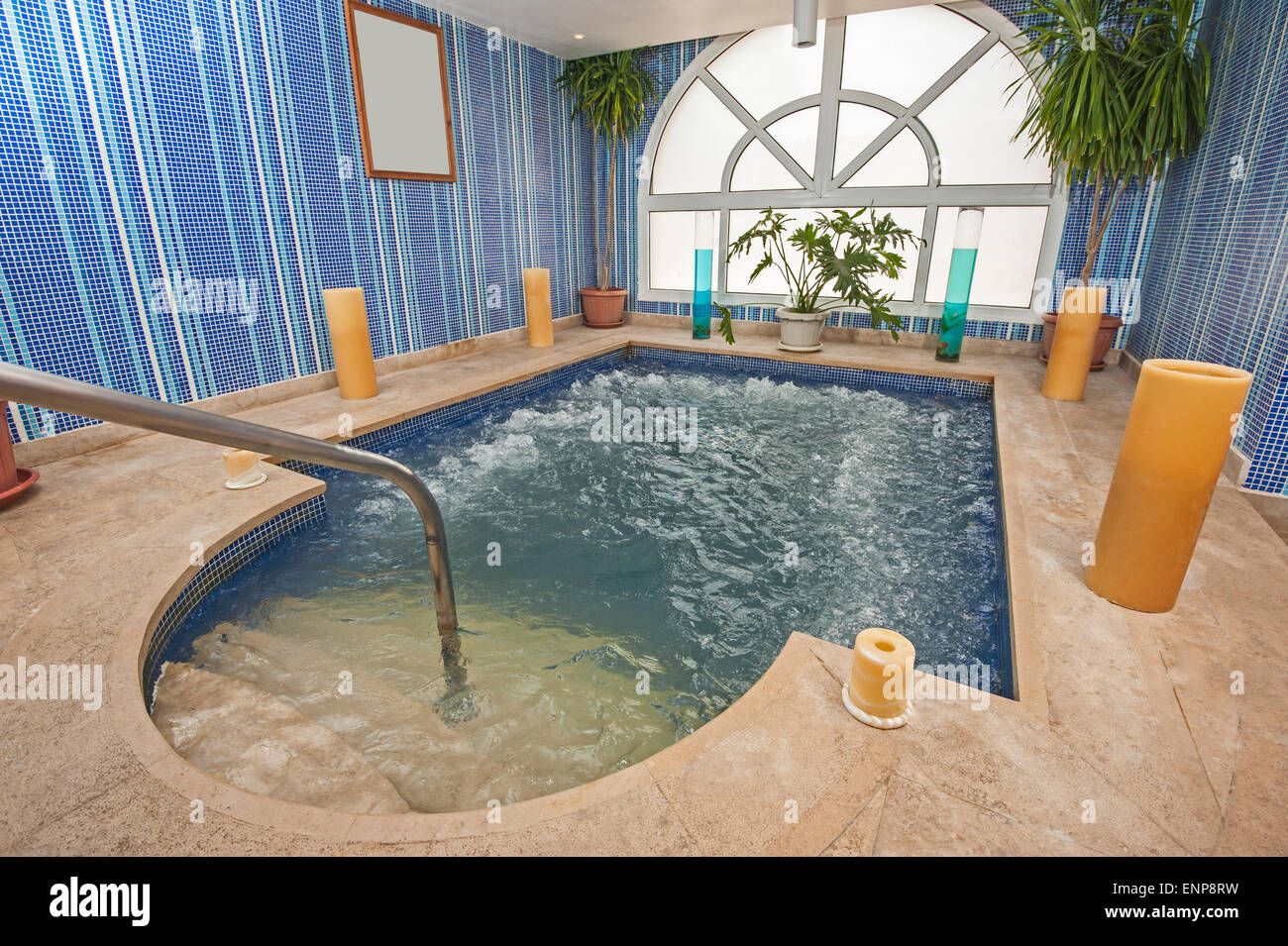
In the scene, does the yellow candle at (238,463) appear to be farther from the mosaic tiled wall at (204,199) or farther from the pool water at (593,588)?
the mosaic tiled wall at (204,199)

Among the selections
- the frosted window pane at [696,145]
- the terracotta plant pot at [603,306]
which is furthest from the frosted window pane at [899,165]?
the terracotta plant pot at [603,306]

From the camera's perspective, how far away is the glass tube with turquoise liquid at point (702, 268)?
241 inches

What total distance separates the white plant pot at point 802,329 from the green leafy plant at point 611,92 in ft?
9.00

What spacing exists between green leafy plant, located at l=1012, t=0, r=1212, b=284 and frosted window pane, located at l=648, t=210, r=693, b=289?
3.58 meters

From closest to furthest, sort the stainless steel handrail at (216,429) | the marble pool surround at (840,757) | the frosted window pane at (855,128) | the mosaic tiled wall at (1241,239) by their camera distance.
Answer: the stainless steel handrail at (216,429) < the marble pool surround at (840,757) < the mosaic tiled wall at (1241,239) < the frosted window pane at (855,128)

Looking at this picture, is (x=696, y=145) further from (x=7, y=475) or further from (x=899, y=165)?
(x=7, y=475)

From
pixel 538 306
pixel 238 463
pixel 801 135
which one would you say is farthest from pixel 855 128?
pixel 238 463

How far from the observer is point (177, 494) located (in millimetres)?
2609

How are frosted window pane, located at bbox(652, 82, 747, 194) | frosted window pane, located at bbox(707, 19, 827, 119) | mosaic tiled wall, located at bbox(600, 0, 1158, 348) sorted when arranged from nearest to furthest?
1. mosaic tiled wall, located at bbox(600, 0, 1158, 348)
2. frosted window pane, located at bbox(707, 19, 827, 119)
3. frosted window pane, located at bbox(652, 82, 747, 194)

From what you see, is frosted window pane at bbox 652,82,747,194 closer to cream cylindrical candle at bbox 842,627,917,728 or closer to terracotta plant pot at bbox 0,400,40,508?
terracotta plant pot at bbox 0,400,40,508

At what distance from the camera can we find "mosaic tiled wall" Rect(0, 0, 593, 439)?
2979 millimetres

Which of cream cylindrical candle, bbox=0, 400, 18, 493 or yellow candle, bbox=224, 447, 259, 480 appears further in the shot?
yellow candle, bbox=224, 447, 259, 480

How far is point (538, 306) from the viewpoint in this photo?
5.89 metres

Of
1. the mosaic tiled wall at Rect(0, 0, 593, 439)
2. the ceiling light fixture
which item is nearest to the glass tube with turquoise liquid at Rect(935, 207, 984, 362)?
the ceiling light fixture
